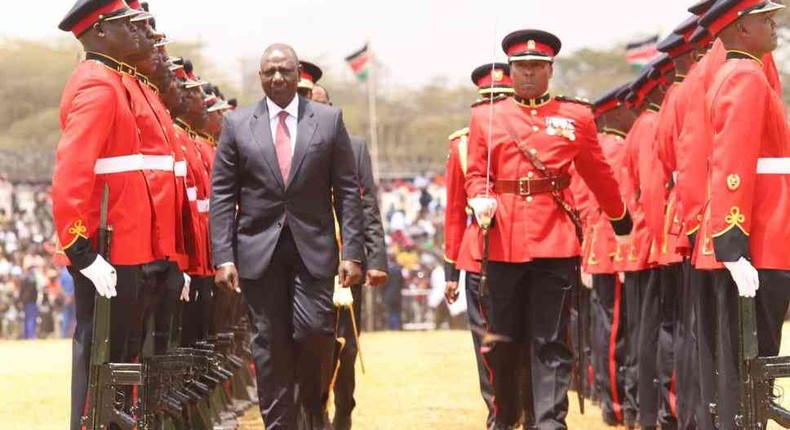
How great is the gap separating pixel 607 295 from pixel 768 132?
490cm

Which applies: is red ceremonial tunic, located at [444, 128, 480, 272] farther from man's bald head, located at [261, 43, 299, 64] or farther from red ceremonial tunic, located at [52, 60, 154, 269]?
red ceremonial tunic, located at [52, 60, 154, 269]

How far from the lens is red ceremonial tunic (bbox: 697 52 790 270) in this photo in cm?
714

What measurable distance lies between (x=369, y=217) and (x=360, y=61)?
2245 centimetres

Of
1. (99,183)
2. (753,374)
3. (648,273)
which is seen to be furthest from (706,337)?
(99,183)

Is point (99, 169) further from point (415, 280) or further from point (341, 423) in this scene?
point (415, 280)

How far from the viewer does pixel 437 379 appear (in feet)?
53.8

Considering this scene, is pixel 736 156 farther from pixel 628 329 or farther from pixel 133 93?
pixel 628 329

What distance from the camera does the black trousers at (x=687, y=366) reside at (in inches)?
330

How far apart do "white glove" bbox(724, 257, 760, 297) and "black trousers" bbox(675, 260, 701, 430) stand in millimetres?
1033

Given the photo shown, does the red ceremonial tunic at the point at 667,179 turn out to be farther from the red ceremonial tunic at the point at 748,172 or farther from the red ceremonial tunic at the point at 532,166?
the red ceremonial tunic at the point at 748,172

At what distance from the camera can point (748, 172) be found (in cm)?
715

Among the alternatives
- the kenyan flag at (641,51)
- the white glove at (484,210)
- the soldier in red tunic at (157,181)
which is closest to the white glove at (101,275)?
the soldier in red tunic at (157,181)

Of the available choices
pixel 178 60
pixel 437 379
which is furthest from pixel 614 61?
pixel 178 60

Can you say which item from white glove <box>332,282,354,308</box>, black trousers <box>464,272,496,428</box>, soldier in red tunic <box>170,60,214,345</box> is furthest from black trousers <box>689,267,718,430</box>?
soldier in red tunic <box>170,60,214,345</box>
